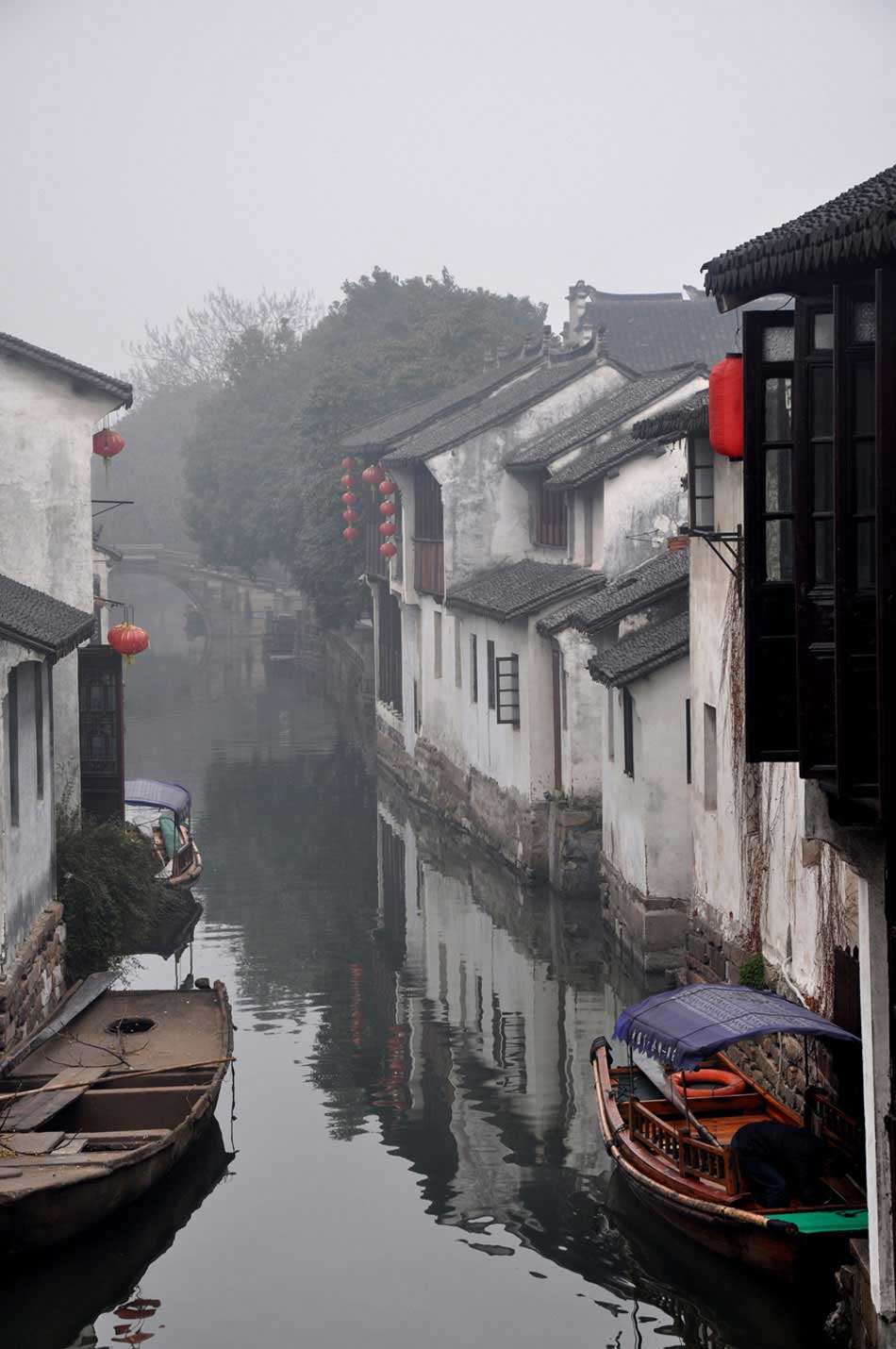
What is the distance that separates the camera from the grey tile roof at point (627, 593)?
72.7 feet

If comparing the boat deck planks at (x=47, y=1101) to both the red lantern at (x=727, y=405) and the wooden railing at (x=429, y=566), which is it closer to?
the red lantern at (x=727, y=405)

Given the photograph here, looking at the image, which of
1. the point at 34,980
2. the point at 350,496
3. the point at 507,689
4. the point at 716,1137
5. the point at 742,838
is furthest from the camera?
the point at 350,496

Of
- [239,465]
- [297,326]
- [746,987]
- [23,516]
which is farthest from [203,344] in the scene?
[746,987]

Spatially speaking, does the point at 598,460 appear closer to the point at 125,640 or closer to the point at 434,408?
the point at 125,640

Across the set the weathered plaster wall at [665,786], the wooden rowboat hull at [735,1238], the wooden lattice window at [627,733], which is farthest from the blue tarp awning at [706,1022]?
the wooden lattice window at [627,733]

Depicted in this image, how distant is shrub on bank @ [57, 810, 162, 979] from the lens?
1977 centimetres

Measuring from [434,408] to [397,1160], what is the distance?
24.5 metres

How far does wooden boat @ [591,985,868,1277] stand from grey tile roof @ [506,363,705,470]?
14952 millimetres

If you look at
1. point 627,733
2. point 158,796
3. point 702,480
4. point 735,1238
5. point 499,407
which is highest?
point 499,407

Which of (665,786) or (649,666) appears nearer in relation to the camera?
(649,666)

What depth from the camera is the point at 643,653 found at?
69.3 feet

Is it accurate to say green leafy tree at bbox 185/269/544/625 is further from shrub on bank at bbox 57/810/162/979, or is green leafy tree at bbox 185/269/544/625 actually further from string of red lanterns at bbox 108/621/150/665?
shrub on bank at bbox 57/810/162/979

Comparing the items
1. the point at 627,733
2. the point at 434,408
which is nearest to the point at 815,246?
the point at 627,733

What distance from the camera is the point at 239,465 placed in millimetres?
58938
